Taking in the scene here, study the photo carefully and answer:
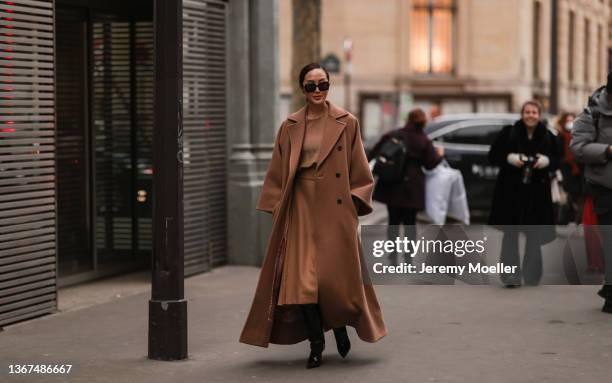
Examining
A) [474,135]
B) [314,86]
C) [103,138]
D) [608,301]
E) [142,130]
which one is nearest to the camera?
[314,86]

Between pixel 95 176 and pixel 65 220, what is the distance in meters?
0.67

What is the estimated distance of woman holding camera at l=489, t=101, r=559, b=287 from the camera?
12406 mm

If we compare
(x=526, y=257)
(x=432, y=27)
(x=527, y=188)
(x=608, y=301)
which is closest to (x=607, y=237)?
(x=608, y=301)

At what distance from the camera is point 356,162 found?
8.40 metres

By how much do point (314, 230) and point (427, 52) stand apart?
36.4 m

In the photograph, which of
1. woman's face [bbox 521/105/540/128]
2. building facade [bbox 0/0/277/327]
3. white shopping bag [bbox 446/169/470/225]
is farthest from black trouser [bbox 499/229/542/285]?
building facade [bbox 0/0/277/327]

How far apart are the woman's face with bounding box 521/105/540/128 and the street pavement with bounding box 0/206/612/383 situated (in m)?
1.62

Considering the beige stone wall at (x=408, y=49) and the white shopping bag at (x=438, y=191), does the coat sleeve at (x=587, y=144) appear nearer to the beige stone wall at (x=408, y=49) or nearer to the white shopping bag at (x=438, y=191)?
the white shopping bag at (x=438, y=191)

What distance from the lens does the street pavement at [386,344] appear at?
8.08m

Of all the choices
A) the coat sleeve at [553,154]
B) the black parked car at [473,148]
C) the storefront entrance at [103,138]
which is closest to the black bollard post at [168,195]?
the storefront entrance at [103,138]

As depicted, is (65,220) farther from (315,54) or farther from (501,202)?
(315,54)

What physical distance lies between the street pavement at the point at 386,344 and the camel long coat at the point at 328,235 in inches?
10.9

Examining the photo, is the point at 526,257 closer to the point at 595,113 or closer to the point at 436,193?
the point at 595,113

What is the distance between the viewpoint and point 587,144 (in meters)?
10.7
